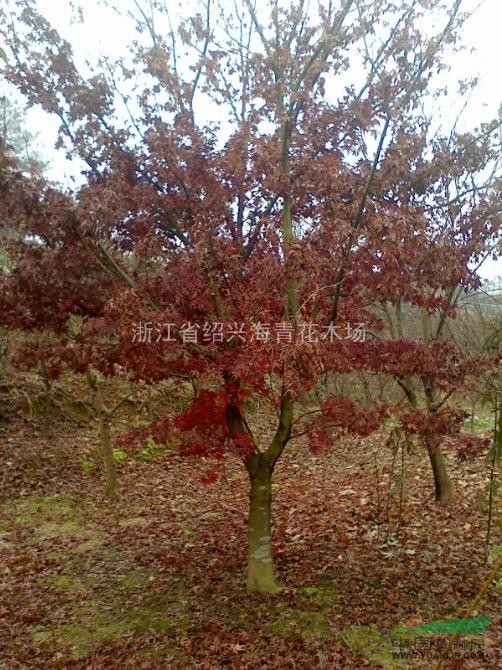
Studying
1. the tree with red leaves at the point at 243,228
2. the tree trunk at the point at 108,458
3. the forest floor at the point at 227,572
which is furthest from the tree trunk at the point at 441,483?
the tree trunk at the point at 108,458

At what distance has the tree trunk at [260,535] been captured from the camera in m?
5.50

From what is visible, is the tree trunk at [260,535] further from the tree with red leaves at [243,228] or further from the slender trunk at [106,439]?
the slender trunk at [106,439]

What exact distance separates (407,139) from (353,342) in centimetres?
193

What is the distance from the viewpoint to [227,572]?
20.4 feet

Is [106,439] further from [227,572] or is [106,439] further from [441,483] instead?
[441,483]

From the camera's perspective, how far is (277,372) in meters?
3.97

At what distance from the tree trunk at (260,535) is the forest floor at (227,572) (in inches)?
6.7

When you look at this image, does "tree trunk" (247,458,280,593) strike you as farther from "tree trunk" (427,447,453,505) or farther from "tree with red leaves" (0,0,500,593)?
"tree trunk" (427,447,453,505)

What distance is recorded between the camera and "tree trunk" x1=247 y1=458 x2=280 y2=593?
5.50 metres

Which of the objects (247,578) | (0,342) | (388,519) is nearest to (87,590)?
(247,578)

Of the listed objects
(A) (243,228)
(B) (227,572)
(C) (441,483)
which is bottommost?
(B) (227,572)

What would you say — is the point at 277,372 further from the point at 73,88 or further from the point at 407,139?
the point at 73,88

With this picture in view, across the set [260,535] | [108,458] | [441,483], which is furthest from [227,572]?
[108,458]

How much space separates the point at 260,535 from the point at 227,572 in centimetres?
106
